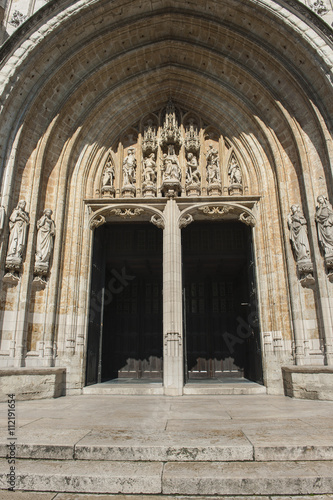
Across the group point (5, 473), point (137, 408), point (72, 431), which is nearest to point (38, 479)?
point (5, 473)

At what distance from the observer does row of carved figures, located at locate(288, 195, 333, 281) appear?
299 inches

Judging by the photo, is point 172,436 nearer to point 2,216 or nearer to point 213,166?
point 2,216

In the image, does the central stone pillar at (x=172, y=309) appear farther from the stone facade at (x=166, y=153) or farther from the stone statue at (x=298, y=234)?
the stone statue at (x=298, y=234)

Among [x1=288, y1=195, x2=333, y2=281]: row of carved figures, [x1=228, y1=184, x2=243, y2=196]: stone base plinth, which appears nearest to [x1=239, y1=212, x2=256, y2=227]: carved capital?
[x1=228, y1=184, x2=243, y2=196]: stone base plinth

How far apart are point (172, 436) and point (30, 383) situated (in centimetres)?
440

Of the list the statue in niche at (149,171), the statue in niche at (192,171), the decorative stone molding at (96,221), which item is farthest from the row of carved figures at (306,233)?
the decorative stone molding at (96,221)

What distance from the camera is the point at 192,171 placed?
9938 mm

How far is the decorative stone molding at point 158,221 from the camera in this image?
9.32m

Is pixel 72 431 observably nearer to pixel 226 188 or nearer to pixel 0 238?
pixel 0 238

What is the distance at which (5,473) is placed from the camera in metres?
2.94

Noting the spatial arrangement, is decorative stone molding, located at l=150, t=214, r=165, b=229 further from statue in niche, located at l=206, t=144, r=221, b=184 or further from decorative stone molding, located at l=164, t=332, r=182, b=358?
decorative stone molding, located at l=164, t=332, r=182, b=358

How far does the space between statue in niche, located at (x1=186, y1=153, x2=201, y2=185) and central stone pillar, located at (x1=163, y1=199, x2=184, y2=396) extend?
0.91 metres

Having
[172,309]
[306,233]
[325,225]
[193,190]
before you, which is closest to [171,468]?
[172,309]

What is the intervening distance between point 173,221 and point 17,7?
6.17 metres
